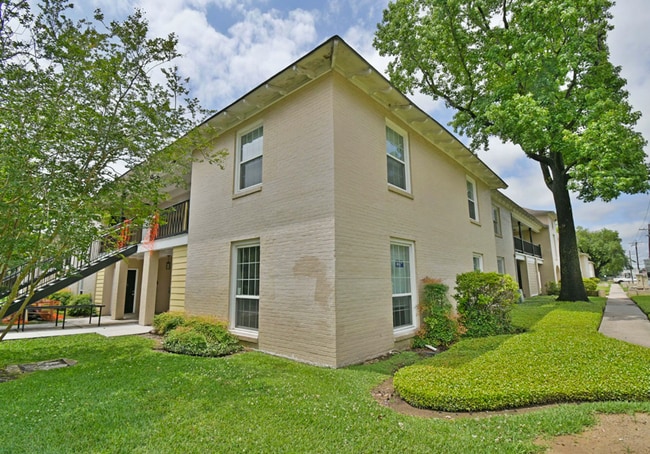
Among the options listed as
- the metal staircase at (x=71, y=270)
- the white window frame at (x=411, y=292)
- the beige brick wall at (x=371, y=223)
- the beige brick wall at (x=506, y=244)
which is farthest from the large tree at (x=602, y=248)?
the metal staircase at (x=71, y=270)

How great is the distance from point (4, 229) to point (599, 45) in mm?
21350

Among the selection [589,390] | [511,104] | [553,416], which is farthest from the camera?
[511,104]

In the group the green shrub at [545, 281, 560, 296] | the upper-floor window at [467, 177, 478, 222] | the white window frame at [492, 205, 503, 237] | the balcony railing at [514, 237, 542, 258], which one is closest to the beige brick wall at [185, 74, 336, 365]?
the upper-floor window at [467, 177, 478, 222]

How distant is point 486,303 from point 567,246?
11.1 m

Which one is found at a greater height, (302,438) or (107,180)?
(107,180)

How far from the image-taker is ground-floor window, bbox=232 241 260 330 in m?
7.93

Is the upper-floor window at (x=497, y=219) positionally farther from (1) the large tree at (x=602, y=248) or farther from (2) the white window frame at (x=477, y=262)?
(1) the large tree at (x=602, y=248)

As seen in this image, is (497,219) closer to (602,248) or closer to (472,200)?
Answer: (472,200)

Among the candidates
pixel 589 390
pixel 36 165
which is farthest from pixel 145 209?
pixel 589 390

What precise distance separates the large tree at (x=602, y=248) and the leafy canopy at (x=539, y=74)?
60.1m

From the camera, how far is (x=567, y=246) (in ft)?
54.0

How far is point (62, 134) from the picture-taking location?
5828mm

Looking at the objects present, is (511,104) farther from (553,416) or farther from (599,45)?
(553,416)

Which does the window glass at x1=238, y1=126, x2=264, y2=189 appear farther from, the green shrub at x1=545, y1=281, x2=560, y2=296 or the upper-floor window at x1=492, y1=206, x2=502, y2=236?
the green shrub at x1=545, y1=281, x2=560, y2=296
